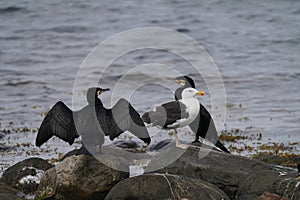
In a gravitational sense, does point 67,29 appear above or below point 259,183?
below

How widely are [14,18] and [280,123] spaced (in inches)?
869

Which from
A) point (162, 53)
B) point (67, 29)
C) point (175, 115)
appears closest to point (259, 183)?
point (175, 115)

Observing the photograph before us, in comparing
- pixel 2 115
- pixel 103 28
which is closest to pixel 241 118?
pixel 2 115

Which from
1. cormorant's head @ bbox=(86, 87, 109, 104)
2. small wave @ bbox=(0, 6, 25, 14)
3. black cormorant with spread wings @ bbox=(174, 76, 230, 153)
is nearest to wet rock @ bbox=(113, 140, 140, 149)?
black cormorant with spread wings @ bbox=(174, 76, 230, 153)

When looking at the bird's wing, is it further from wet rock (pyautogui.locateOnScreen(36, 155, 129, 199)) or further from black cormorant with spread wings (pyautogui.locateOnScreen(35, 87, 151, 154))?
wet rock (pyautogui.locateOnScreen(36, 155, 129, 199))

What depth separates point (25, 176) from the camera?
10.4 meters

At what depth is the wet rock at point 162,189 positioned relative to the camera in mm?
8664

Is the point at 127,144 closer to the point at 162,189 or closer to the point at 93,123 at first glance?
the point at 93,123

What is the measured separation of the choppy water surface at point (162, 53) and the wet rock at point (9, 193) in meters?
4.77

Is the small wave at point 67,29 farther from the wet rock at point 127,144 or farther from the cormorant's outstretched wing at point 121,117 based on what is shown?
the cormorant's outstretched wing at point 121,117

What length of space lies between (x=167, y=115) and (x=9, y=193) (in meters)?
2.58

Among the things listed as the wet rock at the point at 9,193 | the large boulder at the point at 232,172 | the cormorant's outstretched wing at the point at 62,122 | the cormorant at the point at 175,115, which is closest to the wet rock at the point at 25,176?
the wet rock at the point at 9,193

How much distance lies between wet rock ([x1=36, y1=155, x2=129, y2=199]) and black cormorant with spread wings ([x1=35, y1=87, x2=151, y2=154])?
0.63 ft

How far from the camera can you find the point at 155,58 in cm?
2702
